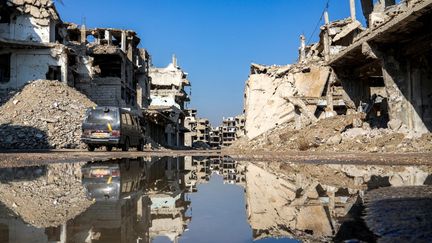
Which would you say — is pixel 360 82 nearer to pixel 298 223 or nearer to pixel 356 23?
pixel 356 23

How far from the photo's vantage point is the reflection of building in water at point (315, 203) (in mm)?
2535

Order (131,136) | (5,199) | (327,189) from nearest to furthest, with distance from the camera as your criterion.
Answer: (5,199)
(327,189)
(131,136)

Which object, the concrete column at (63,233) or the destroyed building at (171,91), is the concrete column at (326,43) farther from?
the destroyed building at (171,91)

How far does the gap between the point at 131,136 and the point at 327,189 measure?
1601 centimetres

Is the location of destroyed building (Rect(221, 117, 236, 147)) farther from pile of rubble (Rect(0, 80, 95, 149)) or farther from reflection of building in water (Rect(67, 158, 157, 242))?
reflection of building in water (Rect(67, 158, 157, 242))

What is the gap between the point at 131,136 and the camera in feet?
64.4

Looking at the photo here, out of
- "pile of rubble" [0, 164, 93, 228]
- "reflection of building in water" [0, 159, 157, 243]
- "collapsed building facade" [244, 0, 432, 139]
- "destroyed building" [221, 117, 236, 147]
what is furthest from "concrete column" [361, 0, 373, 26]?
Answer: "destroyed building" [221, 117, 236, 147]

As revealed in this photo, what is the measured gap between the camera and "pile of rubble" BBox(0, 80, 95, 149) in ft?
80.7

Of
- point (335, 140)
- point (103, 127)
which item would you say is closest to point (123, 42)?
point (103, 127)

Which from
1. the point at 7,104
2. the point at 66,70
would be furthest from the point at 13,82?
the point at 7,104

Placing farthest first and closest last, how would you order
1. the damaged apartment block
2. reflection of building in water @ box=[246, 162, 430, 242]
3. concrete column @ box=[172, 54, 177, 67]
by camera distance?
concrete column @ box=[172, 54, 177, 67]
the damaged apartment block
reflection of building in water @ box=[246, 162, 430, 242]

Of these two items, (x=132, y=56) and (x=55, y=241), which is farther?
(x=132, y=56)

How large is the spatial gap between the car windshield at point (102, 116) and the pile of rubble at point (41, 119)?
866 cm

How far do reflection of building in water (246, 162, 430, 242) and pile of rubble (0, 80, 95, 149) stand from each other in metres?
22.2
